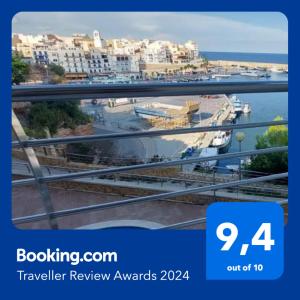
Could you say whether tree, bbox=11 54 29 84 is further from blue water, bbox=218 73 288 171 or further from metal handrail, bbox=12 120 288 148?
blue water, bbox=218 73 288 171

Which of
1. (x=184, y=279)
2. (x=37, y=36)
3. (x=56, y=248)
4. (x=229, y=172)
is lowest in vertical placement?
(x=184, y=279)

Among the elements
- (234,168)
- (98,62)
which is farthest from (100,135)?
(234,168)

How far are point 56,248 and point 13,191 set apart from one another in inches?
7.5

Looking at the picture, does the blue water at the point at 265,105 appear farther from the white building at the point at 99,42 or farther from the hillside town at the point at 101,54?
the white building at the point at 99,42

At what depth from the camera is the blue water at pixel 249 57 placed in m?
0.93

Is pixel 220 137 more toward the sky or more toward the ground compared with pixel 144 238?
more toward the sky

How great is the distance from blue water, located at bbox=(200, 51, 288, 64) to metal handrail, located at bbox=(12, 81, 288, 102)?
0.06m

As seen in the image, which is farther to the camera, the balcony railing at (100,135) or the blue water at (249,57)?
the blue water at (249,57)

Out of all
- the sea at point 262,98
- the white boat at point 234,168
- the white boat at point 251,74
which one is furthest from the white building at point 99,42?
the white boat at point 234,168

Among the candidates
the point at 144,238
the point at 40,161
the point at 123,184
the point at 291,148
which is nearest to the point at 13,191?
the point at 40,161

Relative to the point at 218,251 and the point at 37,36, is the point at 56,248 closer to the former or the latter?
the point at 218,251

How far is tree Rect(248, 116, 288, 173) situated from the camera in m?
1.04

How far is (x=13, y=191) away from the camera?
35.9 inches

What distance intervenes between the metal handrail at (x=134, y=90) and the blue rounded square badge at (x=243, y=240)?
0.32m
